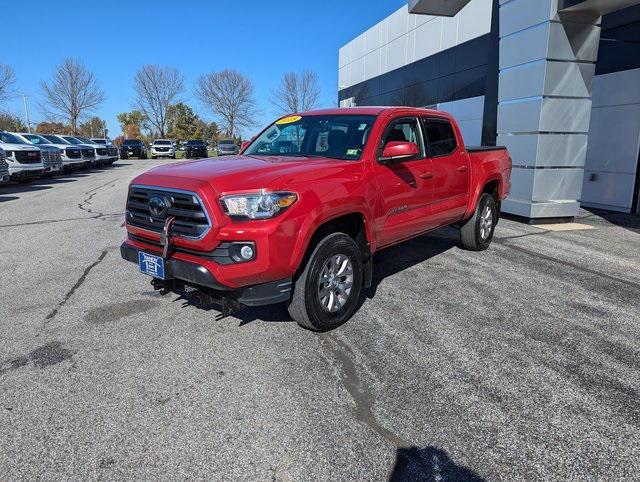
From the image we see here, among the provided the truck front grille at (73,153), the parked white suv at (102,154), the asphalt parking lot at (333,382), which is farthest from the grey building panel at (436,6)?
the parked white suv at (102,154)

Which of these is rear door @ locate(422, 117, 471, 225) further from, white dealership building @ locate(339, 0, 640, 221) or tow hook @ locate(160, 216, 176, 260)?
white dealership building @ locate(339, 0, 640, 221)

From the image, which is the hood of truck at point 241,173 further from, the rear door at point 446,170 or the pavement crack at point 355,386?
the rear door at point 446,170

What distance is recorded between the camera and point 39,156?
672 inches

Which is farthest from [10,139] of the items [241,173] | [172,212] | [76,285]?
[241,173]

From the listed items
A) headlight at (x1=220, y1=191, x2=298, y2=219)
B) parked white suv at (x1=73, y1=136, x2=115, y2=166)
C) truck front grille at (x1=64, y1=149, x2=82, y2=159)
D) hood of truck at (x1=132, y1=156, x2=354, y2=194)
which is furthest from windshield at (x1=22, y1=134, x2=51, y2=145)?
headlight at (x1=220, y1=191, x2=298, y2=219)

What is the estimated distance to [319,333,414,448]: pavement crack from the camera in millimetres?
2641

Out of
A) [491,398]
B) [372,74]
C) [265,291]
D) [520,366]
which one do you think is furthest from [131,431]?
[372,74]

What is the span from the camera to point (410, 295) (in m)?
4.92

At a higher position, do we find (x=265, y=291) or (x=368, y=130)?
(x=368, y=130)

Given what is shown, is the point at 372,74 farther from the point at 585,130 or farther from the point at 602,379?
the point at 602,379

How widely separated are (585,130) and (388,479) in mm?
9272

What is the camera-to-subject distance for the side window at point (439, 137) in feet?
17.6

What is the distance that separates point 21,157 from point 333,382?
17.3 metres

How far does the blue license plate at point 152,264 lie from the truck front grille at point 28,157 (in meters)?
15.6
